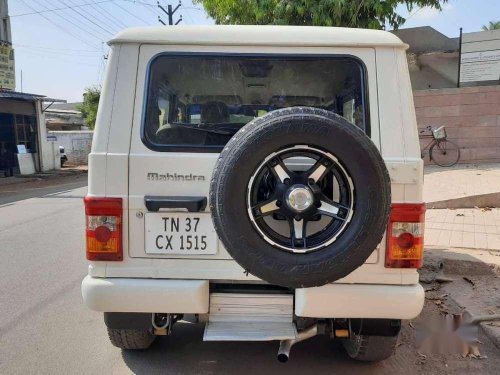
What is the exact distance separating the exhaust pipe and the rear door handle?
915 mm

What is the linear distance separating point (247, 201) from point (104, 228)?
2.85 ft

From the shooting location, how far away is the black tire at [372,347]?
293cm

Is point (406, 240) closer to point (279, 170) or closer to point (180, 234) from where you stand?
point (279, 170)

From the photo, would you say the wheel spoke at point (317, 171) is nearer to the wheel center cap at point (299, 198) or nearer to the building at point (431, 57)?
the wheel center cap at point (299, 198)

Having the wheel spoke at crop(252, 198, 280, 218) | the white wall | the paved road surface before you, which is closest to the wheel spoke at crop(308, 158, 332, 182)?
the wheel spoke at crop(252, 198, 280, 218)

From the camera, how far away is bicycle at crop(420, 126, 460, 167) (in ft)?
38.2

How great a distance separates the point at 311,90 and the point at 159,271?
1459mm

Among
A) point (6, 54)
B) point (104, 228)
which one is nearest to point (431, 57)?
point (104, 228)

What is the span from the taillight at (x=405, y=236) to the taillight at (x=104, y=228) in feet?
5.01

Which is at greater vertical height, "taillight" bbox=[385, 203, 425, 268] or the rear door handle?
the rear door handle

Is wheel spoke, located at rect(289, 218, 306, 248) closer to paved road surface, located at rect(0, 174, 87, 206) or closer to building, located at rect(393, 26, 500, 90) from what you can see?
paved road surface, located at rect(0, 174, 87, 206)

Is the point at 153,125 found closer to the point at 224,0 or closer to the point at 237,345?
the point at 237,345

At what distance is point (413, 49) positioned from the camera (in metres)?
13.5

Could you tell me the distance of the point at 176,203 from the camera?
8.19 feet
